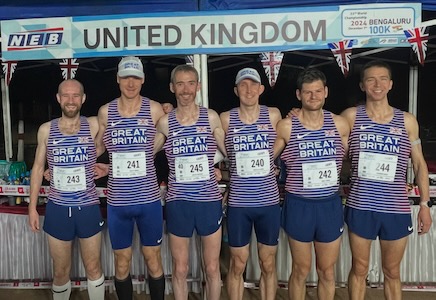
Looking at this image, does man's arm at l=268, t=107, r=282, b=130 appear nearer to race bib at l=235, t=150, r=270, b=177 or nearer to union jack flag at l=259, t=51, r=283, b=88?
race bib at l=235, t=150, r=270, b=177

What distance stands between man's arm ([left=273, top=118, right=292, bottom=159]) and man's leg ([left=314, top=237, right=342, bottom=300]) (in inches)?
26.3

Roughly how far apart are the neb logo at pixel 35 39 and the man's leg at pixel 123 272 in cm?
175

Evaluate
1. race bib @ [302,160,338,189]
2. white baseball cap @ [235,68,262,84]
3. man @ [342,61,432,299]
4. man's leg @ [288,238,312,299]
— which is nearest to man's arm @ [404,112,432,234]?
man @ [342,61,432,299]

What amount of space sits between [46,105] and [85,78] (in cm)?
237

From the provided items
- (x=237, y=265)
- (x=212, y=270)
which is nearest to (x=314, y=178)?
(x=237, y=265)

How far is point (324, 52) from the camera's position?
9008mm

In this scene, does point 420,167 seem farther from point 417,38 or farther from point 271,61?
point 271,61

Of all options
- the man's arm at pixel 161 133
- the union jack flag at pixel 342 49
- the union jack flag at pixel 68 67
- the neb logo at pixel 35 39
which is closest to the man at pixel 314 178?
the union jack flag at pixel 342 49

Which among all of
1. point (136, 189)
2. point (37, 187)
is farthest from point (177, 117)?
point (37, 187)

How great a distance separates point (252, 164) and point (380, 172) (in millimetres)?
811

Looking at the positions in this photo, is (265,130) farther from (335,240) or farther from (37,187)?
(37,187)

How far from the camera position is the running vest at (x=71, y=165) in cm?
307

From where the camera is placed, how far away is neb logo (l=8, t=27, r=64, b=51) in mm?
3648

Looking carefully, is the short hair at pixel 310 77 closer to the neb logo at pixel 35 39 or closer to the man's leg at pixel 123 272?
the man's leg at pixel 123 272
